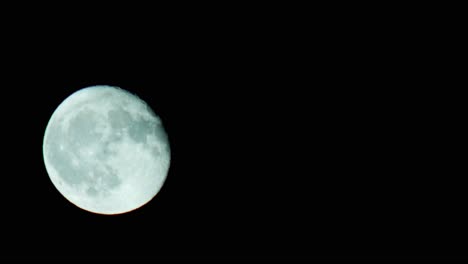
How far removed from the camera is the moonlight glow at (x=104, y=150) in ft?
8.34

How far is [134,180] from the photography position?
2623 millimetres

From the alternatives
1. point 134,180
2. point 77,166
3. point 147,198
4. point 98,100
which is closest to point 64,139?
point 77,166

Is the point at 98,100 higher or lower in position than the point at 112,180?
higher

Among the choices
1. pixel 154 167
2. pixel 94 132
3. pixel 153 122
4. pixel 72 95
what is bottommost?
pixel 154 167

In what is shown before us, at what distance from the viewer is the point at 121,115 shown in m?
2.66

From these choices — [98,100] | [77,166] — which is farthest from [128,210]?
[98,100]

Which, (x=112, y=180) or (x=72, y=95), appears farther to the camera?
(x=72, y=95)

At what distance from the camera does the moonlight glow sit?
2541 millimetres

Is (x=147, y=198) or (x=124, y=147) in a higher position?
(x=124, y=147)

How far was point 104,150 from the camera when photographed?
2520 mm

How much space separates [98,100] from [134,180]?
724mm

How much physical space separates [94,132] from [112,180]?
0.40 m

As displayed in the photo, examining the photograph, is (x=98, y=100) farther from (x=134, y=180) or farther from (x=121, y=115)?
(x=134, y=180)

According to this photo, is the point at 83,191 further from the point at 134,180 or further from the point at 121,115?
the point at 121,115
